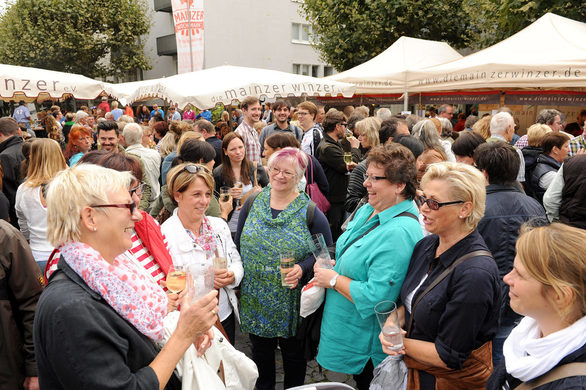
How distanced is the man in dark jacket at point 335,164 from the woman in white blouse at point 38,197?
10.4 ft

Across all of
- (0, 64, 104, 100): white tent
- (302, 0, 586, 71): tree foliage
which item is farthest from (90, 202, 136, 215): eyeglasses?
(302, 0, 586, 71): tree foliage

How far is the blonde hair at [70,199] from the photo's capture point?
161 centimetres

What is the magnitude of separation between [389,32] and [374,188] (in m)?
15.9

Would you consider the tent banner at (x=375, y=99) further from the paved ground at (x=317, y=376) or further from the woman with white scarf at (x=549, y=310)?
the woman with white scarf at (x=549, y=310)

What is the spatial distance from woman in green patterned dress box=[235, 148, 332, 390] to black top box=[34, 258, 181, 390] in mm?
1573

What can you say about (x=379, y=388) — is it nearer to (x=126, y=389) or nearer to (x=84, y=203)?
(x=126, y=389)

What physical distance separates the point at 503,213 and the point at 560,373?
1820 millimetres

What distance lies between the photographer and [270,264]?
122 inches

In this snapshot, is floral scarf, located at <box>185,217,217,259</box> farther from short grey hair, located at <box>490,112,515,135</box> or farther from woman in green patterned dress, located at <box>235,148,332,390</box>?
short grey hair, located at <box>490,112,515,135</box>

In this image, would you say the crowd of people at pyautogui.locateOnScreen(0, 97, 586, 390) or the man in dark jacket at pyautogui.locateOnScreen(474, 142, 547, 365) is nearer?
the crowd of people at pyautogui.locateOnScreen(0, 97, 586, 390)

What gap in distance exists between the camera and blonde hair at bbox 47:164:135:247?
1.61 meters

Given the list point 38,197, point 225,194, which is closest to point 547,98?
point 225,194

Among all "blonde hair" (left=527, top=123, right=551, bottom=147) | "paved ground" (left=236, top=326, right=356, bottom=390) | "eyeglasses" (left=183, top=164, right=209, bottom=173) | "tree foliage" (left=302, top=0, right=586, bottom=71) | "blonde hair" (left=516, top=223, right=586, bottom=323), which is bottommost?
"paved ground" (left=236, top=326, right=356, bottom=390)

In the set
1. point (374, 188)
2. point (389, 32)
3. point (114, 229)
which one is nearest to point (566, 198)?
point (374, 188)
